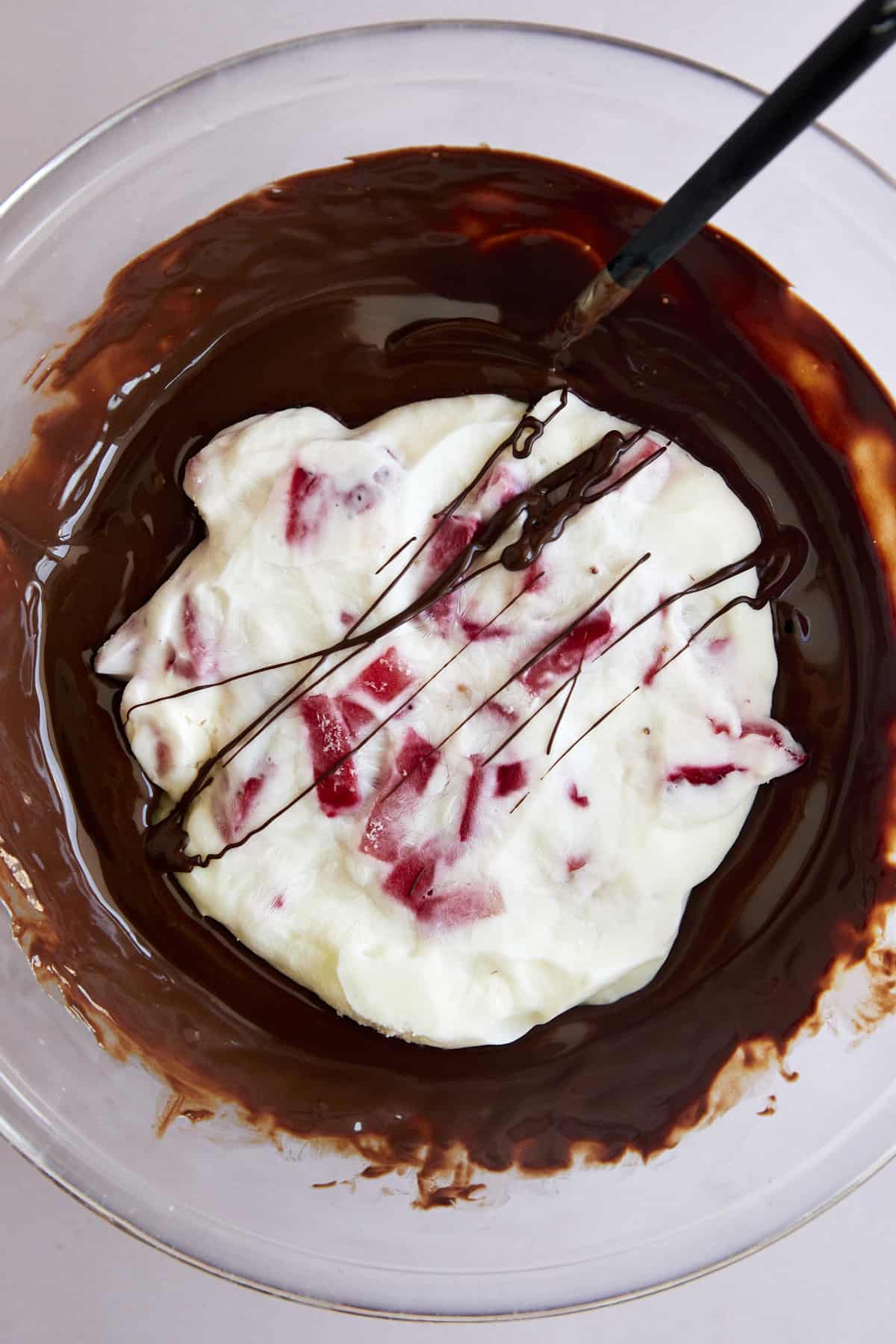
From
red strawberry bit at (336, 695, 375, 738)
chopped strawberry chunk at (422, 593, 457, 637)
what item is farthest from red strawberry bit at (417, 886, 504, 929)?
chopped strawberry chunk at (422, 593, 457, 637)

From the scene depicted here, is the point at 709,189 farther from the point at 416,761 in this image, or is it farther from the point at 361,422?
the point at 416,761

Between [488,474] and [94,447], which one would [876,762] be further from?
[94,447]

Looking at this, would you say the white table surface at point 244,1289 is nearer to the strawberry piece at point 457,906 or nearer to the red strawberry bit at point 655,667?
the strawberry piece at point 457,906

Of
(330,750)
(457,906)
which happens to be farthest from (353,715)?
(457,906)

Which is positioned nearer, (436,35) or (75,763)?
(436,35)

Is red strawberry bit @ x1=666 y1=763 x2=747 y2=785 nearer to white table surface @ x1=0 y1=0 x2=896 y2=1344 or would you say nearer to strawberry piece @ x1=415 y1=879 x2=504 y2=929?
strawberry piece @ x1=415 y1=879 x2=504 y2=929

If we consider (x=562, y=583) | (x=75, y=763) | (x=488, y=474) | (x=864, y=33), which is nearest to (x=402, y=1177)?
(x=75, y=763)
